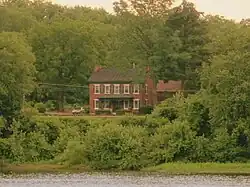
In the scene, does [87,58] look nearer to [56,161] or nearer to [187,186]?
[56,161]

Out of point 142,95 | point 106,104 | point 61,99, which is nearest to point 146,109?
point 142,95

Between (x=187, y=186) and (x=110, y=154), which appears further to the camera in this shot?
(x=110, y=154)

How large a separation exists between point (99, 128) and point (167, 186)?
20.1 meters

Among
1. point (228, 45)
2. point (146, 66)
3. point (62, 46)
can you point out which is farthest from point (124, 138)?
point (62, 46)

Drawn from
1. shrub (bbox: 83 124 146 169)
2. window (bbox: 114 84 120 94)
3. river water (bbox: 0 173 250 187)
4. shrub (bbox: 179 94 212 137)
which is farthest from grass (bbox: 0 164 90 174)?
window (bbox: 114 84 120 94)

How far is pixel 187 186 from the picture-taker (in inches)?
1946

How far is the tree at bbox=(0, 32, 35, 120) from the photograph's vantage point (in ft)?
248

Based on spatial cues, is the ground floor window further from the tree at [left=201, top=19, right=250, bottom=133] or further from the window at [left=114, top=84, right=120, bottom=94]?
the tree at [left=201, top=19, right=250, bottom=133]

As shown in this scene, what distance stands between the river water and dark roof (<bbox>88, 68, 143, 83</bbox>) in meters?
47.6

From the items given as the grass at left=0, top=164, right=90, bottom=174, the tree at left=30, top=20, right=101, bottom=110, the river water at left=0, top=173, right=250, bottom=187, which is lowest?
the grass at left=0, top=164, right=90, bottom=174

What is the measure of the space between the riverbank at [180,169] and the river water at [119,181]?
4.73m

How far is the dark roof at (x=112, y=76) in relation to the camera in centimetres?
10758

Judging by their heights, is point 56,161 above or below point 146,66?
below

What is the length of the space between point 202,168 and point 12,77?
2076 cm
